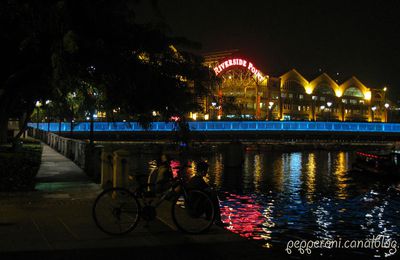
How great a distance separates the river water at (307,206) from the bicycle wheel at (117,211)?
4.21 m

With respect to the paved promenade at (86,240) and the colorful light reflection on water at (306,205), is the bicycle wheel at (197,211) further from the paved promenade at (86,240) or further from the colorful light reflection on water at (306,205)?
the colorful light reflection on water at (306,205)

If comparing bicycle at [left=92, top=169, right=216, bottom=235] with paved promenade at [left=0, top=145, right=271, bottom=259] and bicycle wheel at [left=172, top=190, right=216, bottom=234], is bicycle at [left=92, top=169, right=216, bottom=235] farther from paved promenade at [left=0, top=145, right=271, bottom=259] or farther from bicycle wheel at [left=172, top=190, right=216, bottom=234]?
paved promenade at [left=0, top=145, right=271, bottom=259]

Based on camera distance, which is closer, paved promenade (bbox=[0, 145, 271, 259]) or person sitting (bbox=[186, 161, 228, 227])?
paved promenade (bbox=[0, 145, 271, 259])

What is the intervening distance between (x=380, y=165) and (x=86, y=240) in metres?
30.5

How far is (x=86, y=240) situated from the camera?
31.6ft

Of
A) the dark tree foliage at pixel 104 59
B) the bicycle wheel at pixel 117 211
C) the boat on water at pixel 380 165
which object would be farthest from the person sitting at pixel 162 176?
the boat on water at pixel 380 165

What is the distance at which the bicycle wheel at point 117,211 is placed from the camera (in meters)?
10.2

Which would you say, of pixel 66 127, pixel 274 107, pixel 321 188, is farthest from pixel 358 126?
pixel 321 188

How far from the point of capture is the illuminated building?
113625 mm

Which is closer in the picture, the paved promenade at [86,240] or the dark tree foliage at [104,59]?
the paved promenade at [86,240]

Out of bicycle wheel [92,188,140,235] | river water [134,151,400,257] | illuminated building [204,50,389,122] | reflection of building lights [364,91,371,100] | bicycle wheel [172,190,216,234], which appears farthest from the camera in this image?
reflection of building lights [364,91,371,100]

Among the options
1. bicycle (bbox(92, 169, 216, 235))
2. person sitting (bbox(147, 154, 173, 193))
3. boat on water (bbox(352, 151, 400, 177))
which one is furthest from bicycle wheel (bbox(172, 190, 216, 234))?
boat on water (bbox(352, 151, 400, 177))

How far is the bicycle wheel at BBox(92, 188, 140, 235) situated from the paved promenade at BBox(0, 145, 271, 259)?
7.6 inches

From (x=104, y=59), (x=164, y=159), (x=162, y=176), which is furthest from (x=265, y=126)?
(x=162, y=176)
